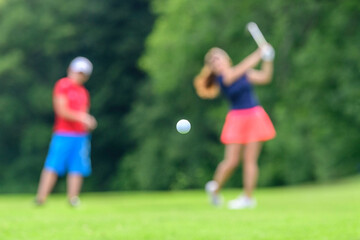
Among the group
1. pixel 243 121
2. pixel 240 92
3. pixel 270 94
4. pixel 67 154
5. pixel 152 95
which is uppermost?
pixel 152 95

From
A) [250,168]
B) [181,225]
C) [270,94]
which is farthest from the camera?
[270,94]

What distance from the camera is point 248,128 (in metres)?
8.89

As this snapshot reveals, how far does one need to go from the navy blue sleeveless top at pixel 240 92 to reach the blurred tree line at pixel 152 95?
7.18 meters

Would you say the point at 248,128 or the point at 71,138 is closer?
the point at 248,128

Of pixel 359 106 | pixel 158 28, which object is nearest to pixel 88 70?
pixel 359 106

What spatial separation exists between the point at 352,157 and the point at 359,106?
687cm

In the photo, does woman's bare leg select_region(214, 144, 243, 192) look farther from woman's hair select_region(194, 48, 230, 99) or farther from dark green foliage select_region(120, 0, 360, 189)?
dark green foliage select_region(120, 0, 360, 189)

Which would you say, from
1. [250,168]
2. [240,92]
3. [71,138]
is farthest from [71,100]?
[250,168]

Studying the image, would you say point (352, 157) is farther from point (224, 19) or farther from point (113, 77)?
point (113, 77)

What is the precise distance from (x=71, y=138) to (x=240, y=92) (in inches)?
84.4

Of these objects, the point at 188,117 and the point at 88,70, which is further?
the point at 188,117

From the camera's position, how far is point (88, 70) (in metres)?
9.72

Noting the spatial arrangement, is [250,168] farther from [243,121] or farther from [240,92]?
[240,92]

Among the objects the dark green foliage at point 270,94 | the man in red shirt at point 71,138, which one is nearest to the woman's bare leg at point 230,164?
Answer: the man in red shirt at point 71,138
